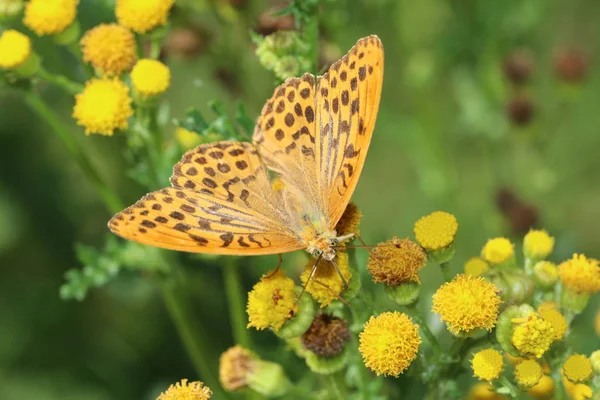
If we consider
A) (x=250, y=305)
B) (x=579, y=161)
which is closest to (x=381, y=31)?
(x=579, y=161)

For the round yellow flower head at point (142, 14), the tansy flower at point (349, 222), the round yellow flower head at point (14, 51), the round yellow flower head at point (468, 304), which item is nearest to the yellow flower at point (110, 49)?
the round yellow flower head at point (142, 14)

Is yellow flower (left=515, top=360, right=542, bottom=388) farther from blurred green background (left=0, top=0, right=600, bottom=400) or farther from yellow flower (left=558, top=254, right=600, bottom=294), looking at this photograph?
blurred green background (left=0, top=0, right=600, bottom=400)

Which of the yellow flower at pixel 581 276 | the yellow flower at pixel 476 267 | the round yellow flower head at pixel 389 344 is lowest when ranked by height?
the round yellow flower head at pixel 389 344

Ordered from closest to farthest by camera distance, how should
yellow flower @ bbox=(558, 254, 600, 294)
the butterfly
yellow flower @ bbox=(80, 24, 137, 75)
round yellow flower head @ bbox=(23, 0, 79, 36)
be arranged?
the butterfly
yellow flower @ bbox=(558, 254, 600, 294)
yellow flower @ bbox=(80, 24, 137, 75)
round yellow flower head @ bbox=(23, 0, 79, 36)

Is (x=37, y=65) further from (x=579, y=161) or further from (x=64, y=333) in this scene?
(x=579, y=161)

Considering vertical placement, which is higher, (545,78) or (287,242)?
(545,78)

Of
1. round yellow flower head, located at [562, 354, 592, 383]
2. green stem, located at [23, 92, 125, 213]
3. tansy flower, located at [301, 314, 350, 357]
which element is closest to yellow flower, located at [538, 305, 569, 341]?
round yellow flower head, located at [562, 354, 592, 383]

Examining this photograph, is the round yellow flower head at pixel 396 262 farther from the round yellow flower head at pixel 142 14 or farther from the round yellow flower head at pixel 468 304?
the round yellow flower head at pixel 142 14
